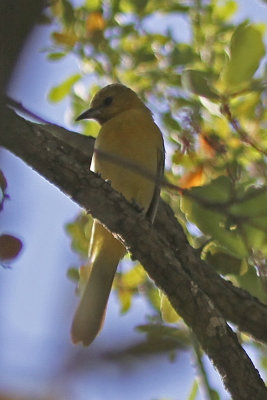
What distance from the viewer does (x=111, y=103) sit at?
5250mm

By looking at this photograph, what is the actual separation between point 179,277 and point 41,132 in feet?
3.03

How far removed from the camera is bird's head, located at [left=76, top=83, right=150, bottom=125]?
16.5 feet

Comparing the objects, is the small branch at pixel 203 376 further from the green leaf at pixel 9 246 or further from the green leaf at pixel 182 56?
the green leaf at pixel 182 56

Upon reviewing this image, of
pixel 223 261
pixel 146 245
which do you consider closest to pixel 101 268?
pixel 223 261

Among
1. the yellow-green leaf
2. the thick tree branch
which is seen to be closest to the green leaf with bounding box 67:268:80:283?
the yellow-green leaf

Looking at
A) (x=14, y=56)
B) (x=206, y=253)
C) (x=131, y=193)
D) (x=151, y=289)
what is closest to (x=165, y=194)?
(x=131, y=193)

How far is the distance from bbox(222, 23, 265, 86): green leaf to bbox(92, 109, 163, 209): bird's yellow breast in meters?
1.41

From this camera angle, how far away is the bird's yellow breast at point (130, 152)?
4406mm

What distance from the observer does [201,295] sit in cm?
295

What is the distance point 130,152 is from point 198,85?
5.00 feet

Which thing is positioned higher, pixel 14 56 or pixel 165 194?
pixel 165 194

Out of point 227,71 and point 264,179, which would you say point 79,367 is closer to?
point 227,71

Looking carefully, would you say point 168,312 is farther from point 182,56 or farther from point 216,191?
point 182,56

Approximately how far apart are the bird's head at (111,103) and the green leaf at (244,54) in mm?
2073
